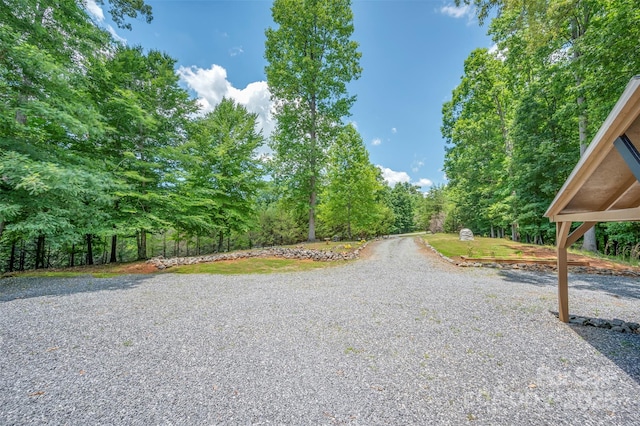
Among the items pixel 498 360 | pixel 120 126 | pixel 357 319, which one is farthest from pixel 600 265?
pixel 120 126

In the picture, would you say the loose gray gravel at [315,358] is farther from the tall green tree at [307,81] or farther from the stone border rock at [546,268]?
the tall green tree at [307,81]

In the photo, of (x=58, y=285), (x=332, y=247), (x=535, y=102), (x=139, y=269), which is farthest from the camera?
(x=332, y=247)

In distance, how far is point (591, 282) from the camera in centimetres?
655

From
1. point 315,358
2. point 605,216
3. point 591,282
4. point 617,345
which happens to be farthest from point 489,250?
point 315,358

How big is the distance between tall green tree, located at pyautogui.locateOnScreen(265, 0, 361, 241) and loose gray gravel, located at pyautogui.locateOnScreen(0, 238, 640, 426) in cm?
1136

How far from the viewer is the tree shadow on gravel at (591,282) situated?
5.76 m

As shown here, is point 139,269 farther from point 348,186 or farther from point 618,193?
point 348,186

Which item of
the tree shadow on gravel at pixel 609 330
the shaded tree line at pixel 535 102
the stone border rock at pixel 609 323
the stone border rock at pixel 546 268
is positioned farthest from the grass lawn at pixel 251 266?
the shaded tree line at pixel 535 102

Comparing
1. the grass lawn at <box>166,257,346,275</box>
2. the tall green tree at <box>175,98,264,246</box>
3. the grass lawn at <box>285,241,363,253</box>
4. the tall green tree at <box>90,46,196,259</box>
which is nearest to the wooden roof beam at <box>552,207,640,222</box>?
the grass lawn at <box>166,257,346,275</box>

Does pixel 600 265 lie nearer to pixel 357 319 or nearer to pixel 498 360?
pixel 498 360

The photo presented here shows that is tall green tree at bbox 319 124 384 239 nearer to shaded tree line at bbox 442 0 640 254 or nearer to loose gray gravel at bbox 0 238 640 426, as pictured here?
shaded tree line at bbox 442 0 640 254

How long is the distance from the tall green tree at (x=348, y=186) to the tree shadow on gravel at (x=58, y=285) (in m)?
12.9

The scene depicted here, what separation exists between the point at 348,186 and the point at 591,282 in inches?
532

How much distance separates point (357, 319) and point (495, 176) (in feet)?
64.8
